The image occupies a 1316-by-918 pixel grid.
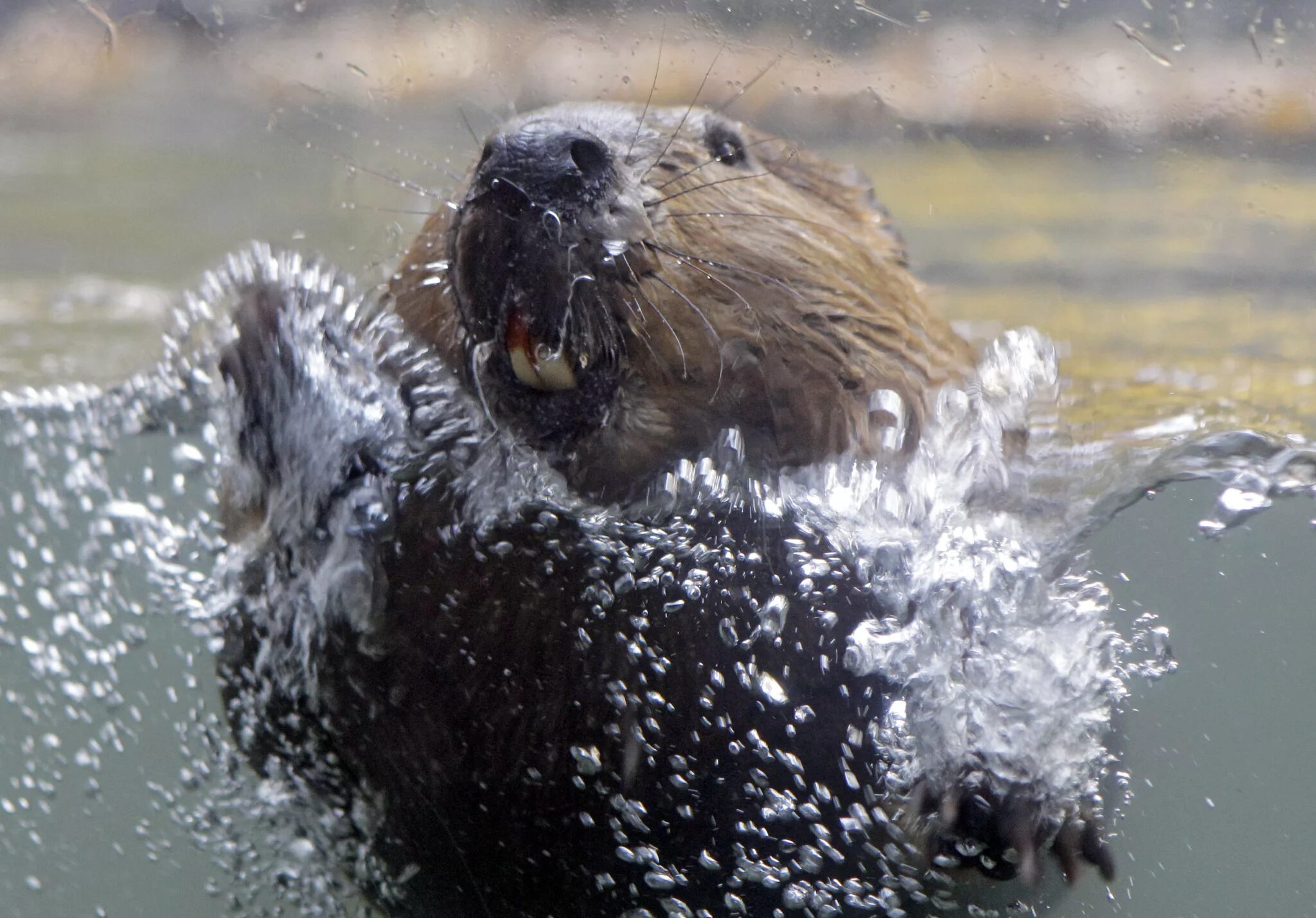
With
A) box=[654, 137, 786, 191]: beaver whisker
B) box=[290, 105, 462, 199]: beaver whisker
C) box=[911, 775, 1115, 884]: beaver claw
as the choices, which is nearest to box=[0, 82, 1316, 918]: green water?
box=[290, 105, 462, 199]: beaver whisker

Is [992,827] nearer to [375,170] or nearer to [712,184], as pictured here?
[712,184]

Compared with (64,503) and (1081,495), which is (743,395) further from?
(64,503)

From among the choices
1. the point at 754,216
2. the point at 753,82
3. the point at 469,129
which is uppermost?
the point at 469,129

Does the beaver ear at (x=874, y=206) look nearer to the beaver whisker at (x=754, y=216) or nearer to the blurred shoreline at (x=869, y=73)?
the blurred shoreline at (x=869, y=73)

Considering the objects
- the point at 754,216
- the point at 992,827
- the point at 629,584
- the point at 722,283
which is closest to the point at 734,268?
the point at 722,283

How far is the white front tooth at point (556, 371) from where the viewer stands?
1.54 meters

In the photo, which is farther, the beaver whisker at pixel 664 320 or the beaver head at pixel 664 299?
the beaver whisker at pixel 664 320

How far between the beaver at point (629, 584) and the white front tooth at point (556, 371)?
91mm

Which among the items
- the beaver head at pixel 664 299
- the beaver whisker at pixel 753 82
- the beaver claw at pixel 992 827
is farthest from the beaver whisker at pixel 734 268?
the beaver claw at pixel 992 827

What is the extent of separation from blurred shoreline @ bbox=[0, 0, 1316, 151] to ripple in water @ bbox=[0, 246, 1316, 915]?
0.51 meters

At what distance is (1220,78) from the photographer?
2.11 meters

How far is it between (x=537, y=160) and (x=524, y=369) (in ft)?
0.98

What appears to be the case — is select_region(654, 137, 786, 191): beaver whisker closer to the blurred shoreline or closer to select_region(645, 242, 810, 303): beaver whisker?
select_region(645, 242, 810, 303): beaver whisker

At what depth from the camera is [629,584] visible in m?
1.86
